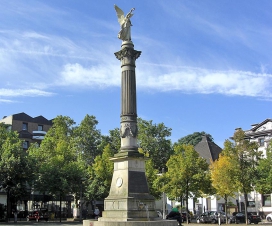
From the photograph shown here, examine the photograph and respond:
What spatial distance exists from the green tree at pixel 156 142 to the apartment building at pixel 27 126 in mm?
24184

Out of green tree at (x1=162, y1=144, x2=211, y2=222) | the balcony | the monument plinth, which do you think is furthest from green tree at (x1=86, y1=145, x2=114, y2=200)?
the balcony

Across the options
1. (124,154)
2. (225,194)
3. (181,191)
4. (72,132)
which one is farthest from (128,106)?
(72,132)

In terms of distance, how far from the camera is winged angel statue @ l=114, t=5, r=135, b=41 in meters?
25.7

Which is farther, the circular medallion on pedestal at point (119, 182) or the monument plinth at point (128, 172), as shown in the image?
the circular medallion on pedestal at point (119, 182)

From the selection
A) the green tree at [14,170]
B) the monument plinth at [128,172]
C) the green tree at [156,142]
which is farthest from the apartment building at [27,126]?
the monument plinth at [128,172]

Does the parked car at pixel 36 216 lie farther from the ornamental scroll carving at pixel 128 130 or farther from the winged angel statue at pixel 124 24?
the winged angel statue at pixel 124 24

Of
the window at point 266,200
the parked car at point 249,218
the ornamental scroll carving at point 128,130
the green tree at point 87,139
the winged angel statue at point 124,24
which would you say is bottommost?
the parked car at point 249,218

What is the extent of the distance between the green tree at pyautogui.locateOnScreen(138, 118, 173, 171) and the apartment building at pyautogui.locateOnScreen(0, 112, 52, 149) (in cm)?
2418

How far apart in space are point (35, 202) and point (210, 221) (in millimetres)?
32828

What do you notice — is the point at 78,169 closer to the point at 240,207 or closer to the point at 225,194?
the point at 225,194

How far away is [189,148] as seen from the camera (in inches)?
1820

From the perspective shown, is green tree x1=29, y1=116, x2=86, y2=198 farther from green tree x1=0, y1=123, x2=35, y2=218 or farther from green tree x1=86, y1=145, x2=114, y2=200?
green tree x1=0, y1=123, x2=35, y2=218

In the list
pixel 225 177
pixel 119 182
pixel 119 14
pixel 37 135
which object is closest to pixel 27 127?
pixel 37 135

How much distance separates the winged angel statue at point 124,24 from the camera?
25703 mm
